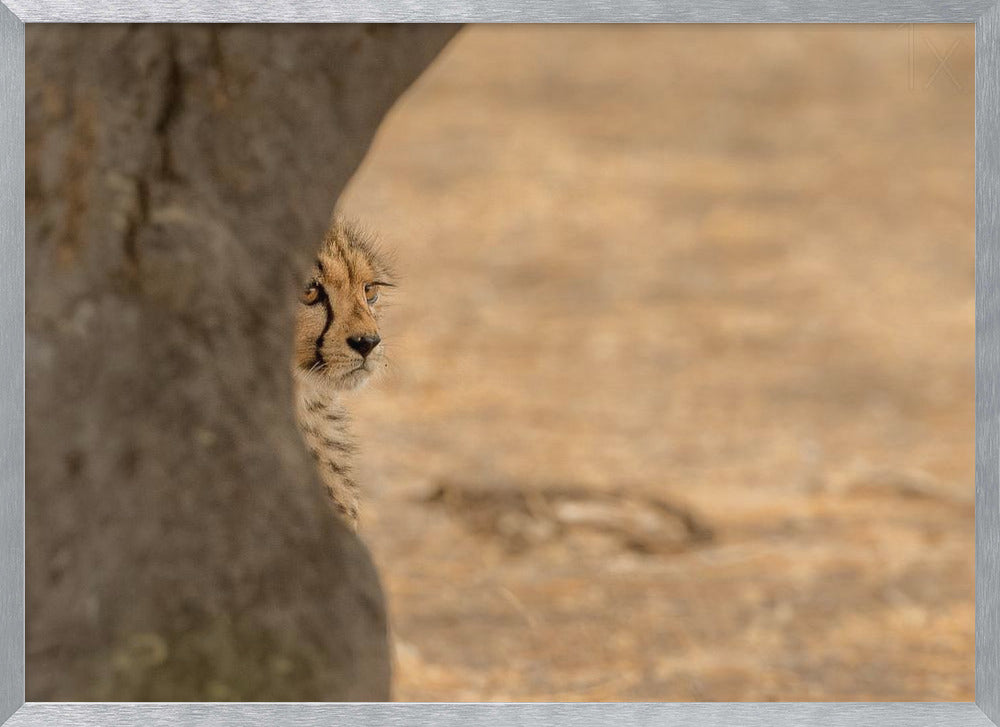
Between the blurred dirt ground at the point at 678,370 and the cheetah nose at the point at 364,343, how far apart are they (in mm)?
24

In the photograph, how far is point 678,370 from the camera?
353 cm

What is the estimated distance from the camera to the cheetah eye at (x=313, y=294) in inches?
39.1

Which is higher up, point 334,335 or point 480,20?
point 480,20

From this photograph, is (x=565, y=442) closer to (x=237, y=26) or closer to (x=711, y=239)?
(x=711, y=239)

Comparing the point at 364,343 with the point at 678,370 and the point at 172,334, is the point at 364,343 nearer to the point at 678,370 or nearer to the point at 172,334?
the point at 172,334

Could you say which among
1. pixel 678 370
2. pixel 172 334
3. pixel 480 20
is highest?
pixel 678 370

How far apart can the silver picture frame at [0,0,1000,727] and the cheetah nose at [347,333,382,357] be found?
271 mm

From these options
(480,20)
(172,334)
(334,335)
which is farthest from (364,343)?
(480,20)

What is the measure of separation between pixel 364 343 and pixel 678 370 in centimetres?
260

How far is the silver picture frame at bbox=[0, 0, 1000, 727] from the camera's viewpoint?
3.05 feet

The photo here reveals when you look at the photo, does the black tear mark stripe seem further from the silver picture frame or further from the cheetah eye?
the silver picture frame

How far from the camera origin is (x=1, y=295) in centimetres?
94

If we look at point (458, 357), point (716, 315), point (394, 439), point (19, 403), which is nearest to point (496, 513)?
point (458, 357)

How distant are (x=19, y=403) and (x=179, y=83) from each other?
299mm
